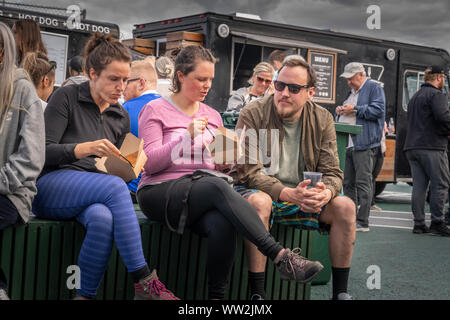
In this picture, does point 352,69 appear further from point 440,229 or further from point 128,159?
point 128,159

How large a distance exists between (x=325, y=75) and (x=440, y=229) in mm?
3441

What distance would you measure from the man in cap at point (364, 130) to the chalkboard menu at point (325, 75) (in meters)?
2.37

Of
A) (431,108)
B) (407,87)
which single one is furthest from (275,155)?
(407,87)

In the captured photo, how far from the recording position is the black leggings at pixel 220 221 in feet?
9.18

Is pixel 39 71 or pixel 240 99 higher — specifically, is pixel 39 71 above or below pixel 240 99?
below

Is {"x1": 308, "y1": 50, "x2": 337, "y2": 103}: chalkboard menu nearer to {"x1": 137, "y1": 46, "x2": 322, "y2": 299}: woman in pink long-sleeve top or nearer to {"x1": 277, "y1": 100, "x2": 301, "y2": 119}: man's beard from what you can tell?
{"x1": 277, "y1": 100, "x2": 301, "y2": 119}: man's beard

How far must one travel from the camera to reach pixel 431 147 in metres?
6.36

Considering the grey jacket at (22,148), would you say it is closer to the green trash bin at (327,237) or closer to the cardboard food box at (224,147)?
the cardboard food box at (224,147)

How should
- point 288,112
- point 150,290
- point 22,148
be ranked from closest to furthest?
point 22,148, point 150,290, point 288,112

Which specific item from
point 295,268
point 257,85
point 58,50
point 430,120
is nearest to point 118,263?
point 295,268

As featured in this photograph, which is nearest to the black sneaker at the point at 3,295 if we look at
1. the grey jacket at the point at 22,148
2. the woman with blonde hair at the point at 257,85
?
the grey jacket at the point at 22,148

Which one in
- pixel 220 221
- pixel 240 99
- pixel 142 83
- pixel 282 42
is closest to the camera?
pixel 220 221

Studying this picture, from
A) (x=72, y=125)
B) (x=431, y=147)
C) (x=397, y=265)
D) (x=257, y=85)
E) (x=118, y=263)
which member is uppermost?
(x=257, y=85)

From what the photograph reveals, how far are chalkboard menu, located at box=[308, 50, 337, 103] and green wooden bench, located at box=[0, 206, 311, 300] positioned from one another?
564 centimetres
